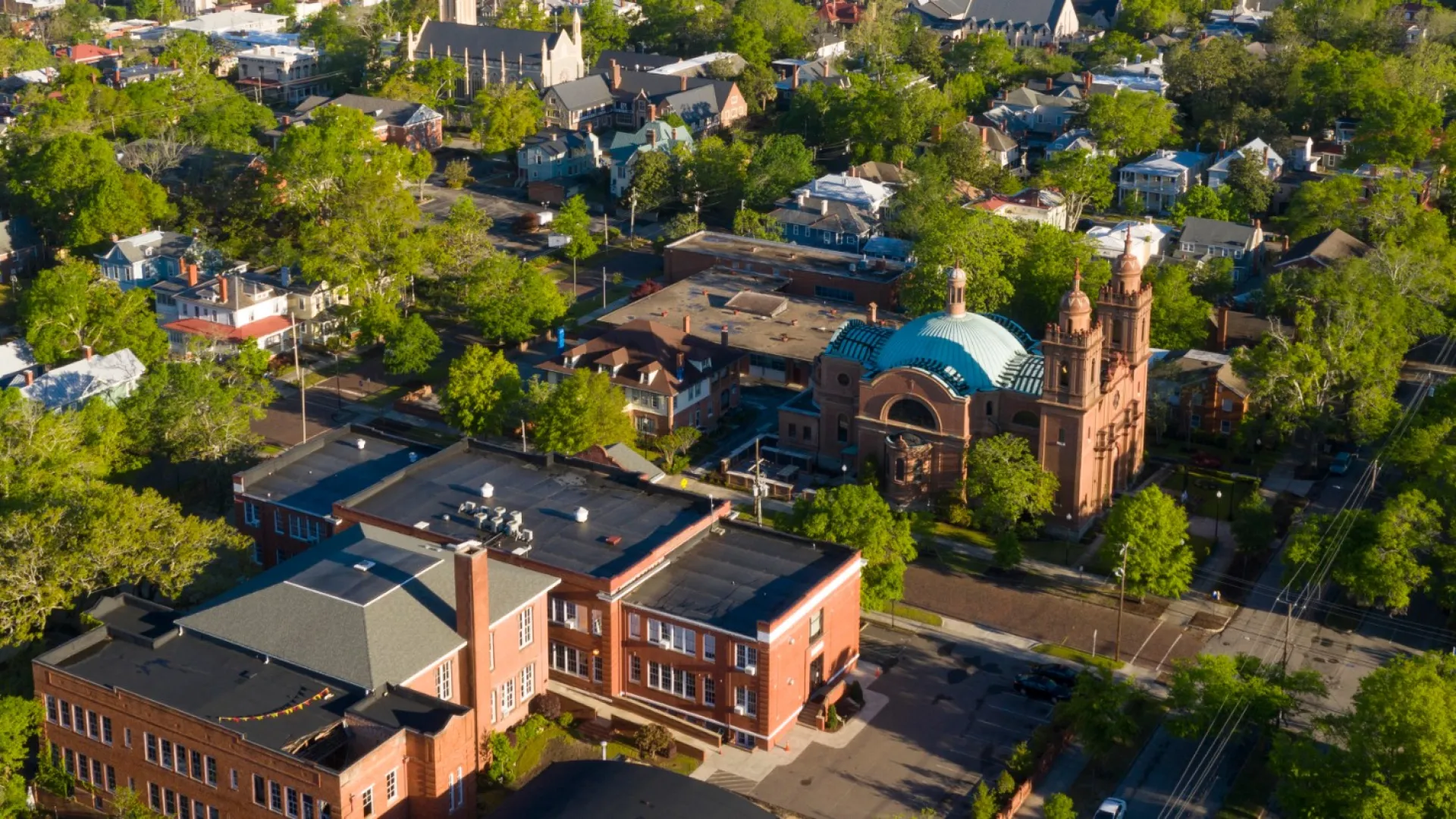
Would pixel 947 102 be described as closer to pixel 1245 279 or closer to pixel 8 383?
pixel 1245 279

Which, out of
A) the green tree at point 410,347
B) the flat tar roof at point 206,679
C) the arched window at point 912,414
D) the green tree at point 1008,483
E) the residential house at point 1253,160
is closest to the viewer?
the flat tar roof at point 206,679

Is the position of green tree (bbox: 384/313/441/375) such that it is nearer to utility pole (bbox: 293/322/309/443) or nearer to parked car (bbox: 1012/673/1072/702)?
utility pole (bbox: 293/322/309/443)

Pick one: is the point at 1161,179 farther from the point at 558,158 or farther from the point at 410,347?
the point at 410,347

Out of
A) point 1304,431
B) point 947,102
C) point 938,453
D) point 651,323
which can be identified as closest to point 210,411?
point 651,323

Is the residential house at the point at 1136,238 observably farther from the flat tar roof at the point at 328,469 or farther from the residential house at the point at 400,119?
the residential house at the point at 400,119

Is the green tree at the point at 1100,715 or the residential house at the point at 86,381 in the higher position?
the residential house at the point at 86,381

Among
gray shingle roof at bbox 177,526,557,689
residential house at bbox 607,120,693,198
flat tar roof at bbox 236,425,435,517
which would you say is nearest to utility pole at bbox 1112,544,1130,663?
gray shingle roof at bbox 177,526,557,689

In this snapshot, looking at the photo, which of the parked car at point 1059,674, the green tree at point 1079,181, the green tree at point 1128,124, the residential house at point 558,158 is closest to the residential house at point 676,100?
the residential house at point 558,158
